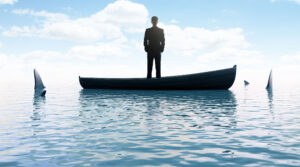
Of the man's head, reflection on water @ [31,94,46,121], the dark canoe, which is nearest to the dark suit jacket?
the man's head

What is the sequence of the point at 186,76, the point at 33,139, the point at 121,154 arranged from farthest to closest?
1. the point at 186,76
2. the point at 33,139
3. the point at 121,154

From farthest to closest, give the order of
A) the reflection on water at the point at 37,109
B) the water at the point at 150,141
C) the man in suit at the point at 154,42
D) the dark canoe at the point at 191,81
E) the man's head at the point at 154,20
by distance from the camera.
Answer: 1. the dark canoe at the point at 191,81
2. the man in suit at the point at 154,42
3. the man's head at the point at 154,20
4. the reflection on water at the point at 37,109
5. the water at the point at 150,141

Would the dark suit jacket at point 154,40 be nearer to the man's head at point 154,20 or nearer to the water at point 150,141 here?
the man's head at point 154,20

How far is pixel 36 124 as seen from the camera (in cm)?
829

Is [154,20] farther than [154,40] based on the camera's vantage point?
No

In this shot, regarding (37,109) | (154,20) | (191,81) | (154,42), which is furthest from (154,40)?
(37,109)

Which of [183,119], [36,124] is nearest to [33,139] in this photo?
[36,124]

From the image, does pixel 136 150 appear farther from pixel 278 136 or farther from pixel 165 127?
pixel 278 136

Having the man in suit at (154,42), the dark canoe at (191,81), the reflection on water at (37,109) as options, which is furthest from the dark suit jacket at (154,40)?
the reflection on water at (37,109)

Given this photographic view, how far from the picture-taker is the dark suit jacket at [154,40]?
18.8m

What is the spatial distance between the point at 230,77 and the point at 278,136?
14580 mm

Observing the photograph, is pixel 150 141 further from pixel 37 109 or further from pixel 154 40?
pixel 154 40

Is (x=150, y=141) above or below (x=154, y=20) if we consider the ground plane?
below

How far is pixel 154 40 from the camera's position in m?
18.8
